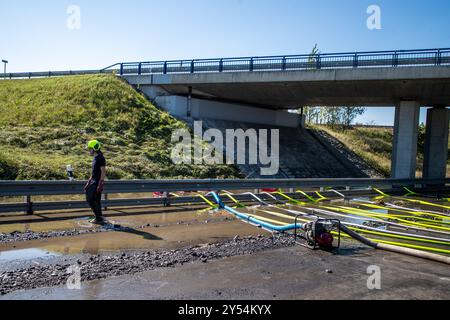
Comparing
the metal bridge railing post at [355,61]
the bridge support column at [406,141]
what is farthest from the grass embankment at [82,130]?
the bridge support column at [406,141]

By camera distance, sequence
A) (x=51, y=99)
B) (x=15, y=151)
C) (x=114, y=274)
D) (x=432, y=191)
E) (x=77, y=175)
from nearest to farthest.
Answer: (x=114, y=274) < (x=77, y=175) < (x=15, y=151) < (x=432, y=191) < (x=51, y=99)

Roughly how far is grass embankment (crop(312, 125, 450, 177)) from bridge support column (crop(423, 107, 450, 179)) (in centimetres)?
590

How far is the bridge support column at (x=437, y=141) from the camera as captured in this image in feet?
94.5

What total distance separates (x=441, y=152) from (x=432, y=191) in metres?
7.77

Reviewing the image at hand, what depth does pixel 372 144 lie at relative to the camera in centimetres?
4431

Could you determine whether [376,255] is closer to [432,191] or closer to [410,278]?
[410,278]

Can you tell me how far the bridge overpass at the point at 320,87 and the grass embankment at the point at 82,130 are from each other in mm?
2456

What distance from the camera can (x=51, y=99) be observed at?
24.8 m

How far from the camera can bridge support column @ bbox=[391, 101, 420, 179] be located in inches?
1006

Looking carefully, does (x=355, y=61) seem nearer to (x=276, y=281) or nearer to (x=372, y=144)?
(x=276, y=281)

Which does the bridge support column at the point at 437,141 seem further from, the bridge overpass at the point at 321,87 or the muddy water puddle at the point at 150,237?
the muddy water puddle at the point at 150,237

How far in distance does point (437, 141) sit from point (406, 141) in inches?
189

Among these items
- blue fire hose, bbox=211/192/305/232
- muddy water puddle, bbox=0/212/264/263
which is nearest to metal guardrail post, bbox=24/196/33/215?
muddy water puddle, bbox=0/212/264/263

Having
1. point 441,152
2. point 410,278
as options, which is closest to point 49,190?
point 410,278
